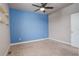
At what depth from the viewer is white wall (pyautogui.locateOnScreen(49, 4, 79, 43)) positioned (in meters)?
3.46

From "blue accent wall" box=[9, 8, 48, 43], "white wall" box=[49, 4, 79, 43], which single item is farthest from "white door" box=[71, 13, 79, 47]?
"blue accent wall" box=[9, 8, 48, 43]

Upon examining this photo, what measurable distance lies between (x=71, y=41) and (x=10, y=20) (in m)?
2.57

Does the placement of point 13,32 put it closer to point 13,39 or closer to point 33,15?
point 13,39

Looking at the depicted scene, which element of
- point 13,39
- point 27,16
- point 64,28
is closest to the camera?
point 13,39

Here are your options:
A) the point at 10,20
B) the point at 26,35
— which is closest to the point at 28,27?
the point at 26,35

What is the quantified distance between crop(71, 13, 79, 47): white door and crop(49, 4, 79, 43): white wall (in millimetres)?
208

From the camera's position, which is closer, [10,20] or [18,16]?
[10,20]

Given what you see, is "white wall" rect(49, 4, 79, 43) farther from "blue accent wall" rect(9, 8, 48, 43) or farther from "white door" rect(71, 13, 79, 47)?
"blue accent wall" rect(9, 8, 48, 43)

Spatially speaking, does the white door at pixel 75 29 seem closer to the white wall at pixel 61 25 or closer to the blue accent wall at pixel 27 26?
the white wall at pixel 61 25

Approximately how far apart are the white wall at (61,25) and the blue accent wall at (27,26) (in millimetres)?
448

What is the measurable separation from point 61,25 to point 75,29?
0.82m

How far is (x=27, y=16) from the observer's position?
288cm

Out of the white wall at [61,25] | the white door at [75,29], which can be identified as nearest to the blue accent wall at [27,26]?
the white wall at [61,25]

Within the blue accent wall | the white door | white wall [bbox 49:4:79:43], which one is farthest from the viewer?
white wall [bbox 49:4:79:43]
